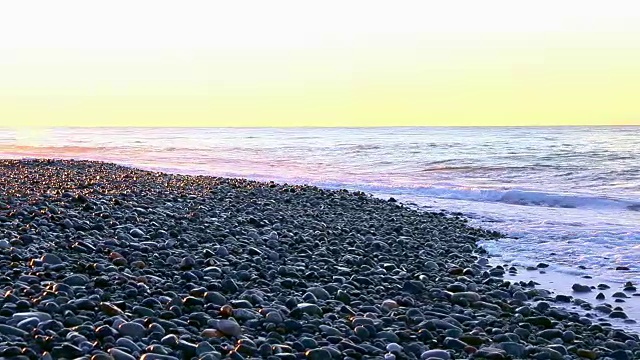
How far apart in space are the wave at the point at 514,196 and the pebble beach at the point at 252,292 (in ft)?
25.2

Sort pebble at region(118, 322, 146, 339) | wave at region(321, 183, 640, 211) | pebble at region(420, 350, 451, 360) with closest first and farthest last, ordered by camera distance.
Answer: pebble at region(118, 322, 146, 339)
pebble at region(420, 350, 451, 360)
wave at region(321, 183, 640, 211)

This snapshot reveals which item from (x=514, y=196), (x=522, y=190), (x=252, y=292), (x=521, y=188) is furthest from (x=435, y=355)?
(x=521, y=188)

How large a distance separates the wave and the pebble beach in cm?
767

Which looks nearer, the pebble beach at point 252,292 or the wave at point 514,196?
the pebble beach at point 252,292

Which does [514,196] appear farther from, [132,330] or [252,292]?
[132,330]

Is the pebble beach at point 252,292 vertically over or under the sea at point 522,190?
over

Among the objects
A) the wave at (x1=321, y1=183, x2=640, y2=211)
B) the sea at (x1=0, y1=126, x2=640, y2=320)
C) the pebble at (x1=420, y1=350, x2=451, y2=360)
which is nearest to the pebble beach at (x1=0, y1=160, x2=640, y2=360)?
the pebble at (x1=420, y1=350, x2=451, y2=360)

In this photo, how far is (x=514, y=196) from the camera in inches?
781

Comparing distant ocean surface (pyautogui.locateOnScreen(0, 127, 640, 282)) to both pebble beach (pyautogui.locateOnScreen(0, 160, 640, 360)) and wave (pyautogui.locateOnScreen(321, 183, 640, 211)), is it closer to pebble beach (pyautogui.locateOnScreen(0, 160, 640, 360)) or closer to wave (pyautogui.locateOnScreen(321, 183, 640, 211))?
wave (pyautogui.locateOnScreen(321, 183, 640, 211))

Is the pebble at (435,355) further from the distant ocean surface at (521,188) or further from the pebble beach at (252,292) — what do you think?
the distant ocean surface at (521,188)

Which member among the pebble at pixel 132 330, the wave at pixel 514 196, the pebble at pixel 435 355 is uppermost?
the pebble at pixel 132 330

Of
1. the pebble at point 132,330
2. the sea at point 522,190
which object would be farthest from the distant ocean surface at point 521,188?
the pebble at point 132,330

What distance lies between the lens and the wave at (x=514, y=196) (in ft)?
59.1

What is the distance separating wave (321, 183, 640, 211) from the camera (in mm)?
18009
